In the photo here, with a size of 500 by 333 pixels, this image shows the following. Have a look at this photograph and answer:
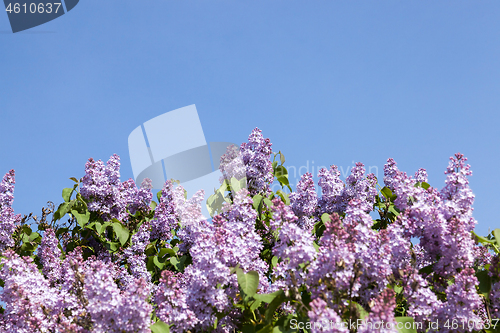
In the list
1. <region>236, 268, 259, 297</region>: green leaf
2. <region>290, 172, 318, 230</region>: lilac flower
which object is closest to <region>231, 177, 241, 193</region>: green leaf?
<region>290, 172, 318, 230</region>: lilac flower

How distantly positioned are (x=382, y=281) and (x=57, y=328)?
3.23m

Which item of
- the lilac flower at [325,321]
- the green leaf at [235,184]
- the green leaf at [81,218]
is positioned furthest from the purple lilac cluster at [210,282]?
the green leaf at [81,218]

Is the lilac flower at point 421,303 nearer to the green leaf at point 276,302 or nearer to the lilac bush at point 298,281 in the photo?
the lilac bush at point 298,281

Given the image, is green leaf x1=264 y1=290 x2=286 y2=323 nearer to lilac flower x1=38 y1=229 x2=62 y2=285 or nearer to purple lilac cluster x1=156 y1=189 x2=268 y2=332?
purple lilac cluster x1=156 y1=189 x2=268 y2=332

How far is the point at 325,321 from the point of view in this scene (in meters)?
2.78

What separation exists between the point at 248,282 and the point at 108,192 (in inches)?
185

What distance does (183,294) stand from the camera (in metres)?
3.81

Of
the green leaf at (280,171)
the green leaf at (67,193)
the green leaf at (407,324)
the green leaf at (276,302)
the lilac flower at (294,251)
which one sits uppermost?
the green leaf at (280,171)

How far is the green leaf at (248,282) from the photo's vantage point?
3.44 metres

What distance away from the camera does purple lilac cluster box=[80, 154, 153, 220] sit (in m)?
7.30

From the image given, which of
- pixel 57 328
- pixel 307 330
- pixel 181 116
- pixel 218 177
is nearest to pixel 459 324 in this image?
pixel 307 330

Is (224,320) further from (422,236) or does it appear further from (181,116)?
(181,116)

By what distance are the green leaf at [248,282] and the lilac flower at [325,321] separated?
0.73 meters

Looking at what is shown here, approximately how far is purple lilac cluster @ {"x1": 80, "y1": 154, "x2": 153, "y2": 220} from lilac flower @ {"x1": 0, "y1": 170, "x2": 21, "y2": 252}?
136 cm
